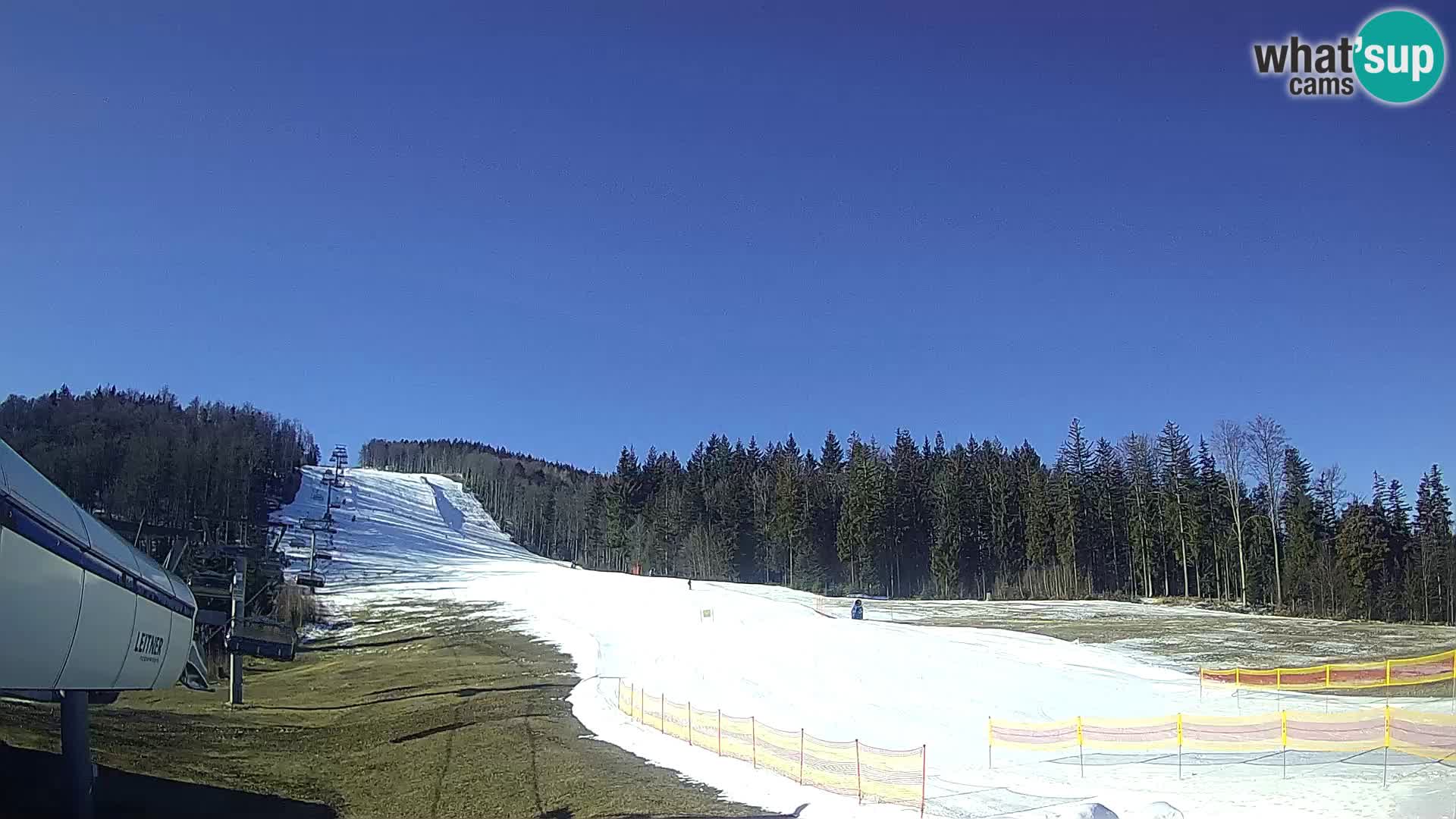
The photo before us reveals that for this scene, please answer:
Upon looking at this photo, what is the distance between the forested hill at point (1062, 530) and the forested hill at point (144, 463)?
166 ft

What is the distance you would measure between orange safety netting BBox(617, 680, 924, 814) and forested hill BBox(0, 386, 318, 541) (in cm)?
5281

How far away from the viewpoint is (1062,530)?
310ft

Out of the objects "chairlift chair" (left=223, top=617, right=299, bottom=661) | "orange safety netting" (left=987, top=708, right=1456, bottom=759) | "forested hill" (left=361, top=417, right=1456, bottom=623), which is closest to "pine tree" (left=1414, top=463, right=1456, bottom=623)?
"forested hill" (left=361, top=417, right=1456, bottom=623)

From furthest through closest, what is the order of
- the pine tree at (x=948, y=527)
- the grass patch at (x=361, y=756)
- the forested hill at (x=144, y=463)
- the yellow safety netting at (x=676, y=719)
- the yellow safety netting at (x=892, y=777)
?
the pine tree at (x=948, y=527) < the forested hill at (x=144, y=463) < the yellow safety netting at (x=676, y=719) < the yellow safety netting at (x=892, y=777) < the grass patch at (x=361, y=756)

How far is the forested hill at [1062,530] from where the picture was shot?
79562mm

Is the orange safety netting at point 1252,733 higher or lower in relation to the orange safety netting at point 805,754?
higher

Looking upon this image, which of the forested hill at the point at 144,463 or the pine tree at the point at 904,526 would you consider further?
the pine tree at the point at 904,526

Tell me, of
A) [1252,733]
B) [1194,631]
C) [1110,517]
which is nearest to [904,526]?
[1110,517]

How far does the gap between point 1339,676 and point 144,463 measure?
106685mm

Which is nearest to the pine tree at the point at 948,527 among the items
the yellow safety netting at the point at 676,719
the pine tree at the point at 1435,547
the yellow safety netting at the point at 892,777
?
the pine tree at the point at 1435,547

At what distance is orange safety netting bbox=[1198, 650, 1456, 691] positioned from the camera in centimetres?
3156

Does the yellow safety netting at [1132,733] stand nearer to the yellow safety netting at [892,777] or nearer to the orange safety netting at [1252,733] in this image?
the orange safety netting at [1252,733]

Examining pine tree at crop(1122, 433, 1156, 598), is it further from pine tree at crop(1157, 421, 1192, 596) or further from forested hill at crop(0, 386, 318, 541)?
forested hill at crop(0, 386, 318, 541)

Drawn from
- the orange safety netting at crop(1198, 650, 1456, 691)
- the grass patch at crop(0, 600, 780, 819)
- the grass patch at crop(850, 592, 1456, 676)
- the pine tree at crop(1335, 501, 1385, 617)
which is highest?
the pine tree at crop(1335, 501, 1385, 617)
